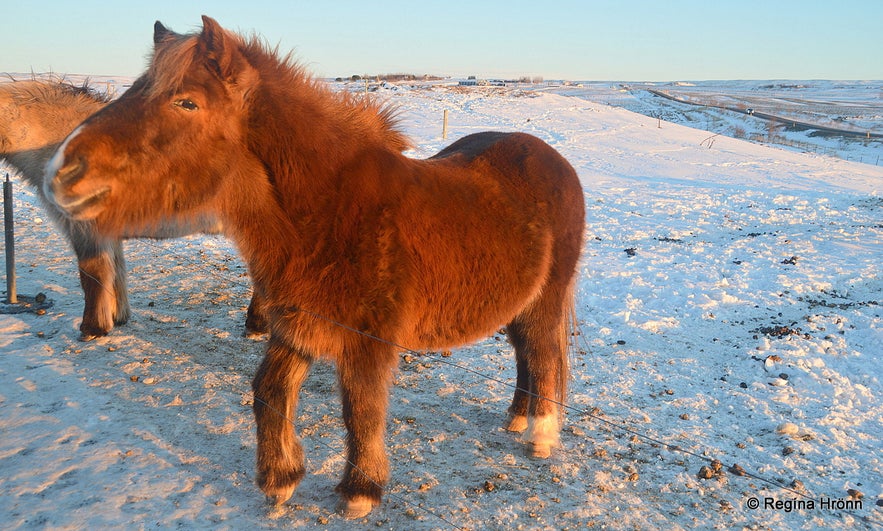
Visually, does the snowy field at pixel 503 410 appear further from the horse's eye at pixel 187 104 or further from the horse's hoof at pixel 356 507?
the horse's eye at pixel 187 104

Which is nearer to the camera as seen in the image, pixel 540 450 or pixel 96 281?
pixel 540 450

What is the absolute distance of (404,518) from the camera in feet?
11.3

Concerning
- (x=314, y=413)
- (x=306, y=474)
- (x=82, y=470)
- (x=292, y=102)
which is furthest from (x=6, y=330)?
(x=292, y=102)

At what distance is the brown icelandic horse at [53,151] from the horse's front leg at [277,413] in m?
2.56

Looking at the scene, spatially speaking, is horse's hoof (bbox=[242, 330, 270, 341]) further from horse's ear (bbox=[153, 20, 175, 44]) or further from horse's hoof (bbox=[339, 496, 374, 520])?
horse's ear (bbox=[153, 20, 175, 44])

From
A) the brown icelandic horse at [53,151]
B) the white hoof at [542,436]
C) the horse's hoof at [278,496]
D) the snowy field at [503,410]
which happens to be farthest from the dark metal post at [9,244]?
the white hoof at [542,436]

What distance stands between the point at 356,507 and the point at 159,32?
290 centimetres

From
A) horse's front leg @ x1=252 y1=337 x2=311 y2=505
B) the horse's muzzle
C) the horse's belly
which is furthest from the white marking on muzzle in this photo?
the horse's belly

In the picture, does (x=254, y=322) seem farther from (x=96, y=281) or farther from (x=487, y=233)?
(x=487, y=233)

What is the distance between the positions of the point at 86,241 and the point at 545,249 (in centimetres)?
472

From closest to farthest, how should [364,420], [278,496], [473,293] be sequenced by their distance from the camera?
[364,420] → [278,496] → [473,293]

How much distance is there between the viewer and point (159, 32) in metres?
3.04

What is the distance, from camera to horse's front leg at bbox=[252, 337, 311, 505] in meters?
3.36

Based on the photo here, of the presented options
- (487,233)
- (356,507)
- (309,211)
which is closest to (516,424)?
(356,507)
